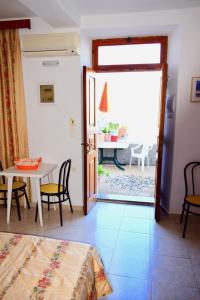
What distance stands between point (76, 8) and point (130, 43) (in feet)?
3.40

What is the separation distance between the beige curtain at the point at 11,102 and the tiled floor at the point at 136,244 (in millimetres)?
966

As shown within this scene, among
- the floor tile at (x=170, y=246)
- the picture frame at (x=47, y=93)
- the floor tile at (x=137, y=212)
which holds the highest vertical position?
the picture frame at (x=47, y=93)

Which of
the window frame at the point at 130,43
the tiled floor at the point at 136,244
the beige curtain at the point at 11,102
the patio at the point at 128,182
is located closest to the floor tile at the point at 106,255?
the tiled floor at the point at 136,244

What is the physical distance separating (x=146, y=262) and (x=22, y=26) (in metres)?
3.36

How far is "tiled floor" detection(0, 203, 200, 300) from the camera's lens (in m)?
2.03

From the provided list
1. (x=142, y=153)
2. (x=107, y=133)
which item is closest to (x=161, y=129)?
(x=142, y=153)

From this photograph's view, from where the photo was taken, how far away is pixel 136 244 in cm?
270

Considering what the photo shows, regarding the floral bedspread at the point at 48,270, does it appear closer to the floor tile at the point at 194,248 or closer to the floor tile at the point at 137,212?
the floor tile at the point at 194,248

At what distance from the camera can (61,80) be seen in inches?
130

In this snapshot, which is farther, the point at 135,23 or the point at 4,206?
the point at 4,206

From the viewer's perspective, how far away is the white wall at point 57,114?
328 cm

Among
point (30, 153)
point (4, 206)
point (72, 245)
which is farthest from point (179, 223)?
point (4, 206)

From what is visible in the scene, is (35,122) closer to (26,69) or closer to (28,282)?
(26,69)

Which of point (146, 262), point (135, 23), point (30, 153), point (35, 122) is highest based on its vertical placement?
point (135, 23)
